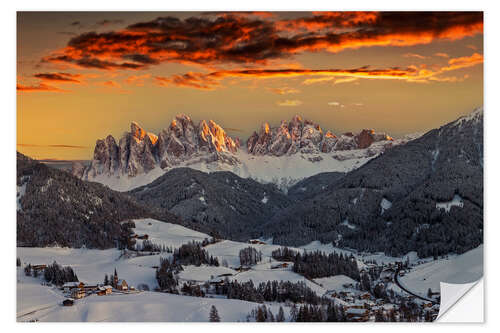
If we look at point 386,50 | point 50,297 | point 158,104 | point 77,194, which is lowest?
point 50,297

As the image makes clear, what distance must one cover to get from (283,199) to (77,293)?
107m

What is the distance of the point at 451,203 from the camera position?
181 feet

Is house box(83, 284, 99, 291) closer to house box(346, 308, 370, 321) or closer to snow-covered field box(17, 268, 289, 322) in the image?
snow-covered field box(17, 268, 289, 322)

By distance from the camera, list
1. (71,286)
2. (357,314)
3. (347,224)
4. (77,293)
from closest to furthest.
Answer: (357,314) → (77,293) → (71,286) → (347,224)

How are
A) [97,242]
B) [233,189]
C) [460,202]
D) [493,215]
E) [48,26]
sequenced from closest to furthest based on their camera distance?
[493,215]
[48,26]
[97,242]
[460,202]
[233,189]

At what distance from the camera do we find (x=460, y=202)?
169 feet

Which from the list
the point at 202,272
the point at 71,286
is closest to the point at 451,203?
the point at 202,272

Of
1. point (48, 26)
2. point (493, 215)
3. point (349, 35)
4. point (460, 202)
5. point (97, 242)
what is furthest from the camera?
point (460, 202)

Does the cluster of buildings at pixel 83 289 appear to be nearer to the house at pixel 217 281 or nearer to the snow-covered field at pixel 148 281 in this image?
the snow-covered field at pixel 148 281

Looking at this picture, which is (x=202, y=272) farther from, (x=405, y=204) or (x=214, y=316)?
(x=405, y=204)

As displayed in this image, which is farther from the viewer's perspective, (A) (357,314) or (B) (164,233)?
(B) (164,233)
